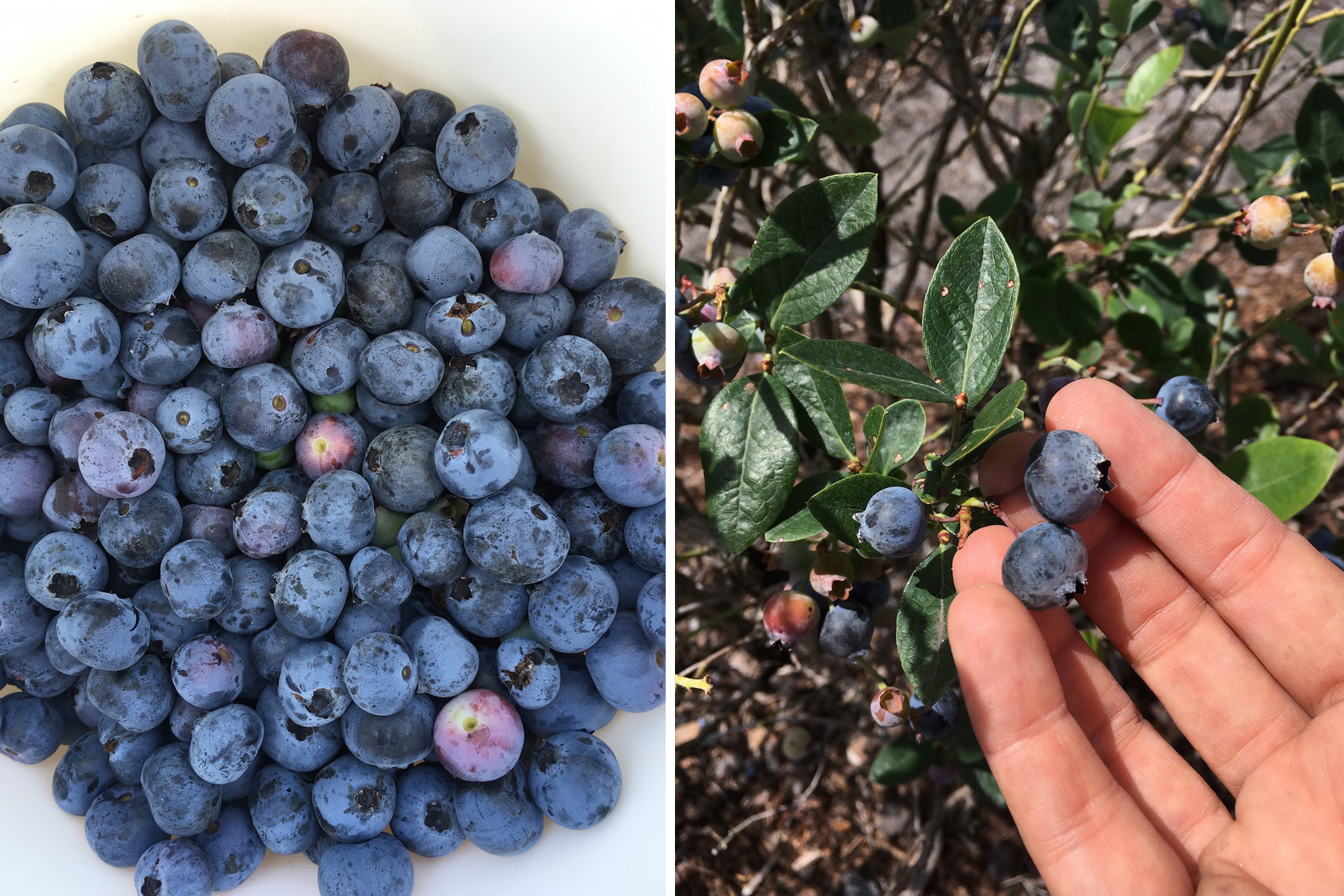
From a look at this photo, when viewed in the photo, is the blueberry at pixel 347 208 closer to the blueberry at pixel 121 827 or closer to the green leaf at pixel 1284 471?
the blueberry at pixel 121 827

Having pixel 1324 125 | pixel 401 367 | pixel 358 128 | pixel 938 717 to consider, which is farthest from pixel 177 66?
pixel 1324 125

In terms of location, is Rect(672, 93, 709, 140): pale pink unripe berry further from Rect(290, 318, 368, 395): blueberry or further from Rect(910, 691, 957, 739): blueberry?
Rect(910, 691, 957, 739): blueberry

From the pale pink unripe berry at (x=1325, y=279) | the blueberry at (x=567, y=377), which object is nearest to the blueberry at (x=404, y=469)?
the blueberry at (x=567, y=377)

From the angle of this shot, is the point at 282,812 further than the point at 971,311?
Yes

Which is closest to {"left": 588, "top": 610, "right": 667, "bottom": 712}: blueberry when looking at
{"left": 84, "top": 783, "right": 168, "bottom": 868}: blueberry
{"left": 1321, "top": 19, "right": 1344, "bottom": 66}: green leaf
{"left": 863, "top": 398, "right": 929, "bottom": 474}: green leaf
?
{"left": 863, "top": 398, "right": 929, "bottom": 474}: green leaf

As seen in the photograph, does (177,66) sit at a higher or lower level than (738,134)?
lower

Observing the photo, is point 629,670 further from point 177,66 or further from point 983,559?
point 177,66
